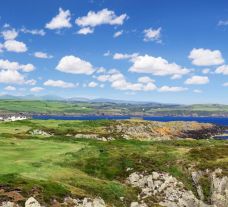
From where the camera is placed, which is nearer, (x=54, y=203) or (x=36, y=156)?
(x=54, y=203)

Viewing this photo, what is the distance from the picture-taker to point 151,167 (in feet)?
224

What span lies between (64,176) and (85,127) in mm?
85163

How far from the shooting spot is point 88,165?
67.9 metres

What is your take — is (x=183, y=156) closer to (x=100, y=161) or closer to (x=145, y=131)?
(x=100, y=161)

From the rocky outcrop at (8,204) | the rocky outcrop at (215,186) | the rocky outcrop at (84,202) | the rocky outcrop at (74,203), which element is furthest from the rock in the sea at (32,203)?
A: the rocky outcrop at (215,186)

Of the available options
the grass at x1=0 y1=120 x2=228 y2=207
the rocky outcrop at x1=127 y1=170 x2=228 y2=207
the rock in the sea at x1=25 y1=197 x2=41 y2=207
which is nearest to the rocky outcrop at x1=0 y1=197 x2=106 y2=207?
the rock in the sea at x1=25 y1=197 x2=41 y2=207

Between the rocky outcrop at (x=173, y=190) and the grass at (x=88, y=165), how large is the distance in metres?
1.28

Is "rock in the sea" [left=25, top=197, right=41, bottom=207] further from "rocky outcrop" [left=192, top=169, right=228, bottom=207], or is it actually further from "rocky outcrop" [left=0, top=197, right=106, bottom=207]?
"rocky outcrop" [left=192, top=169, right=228, bottom=207]

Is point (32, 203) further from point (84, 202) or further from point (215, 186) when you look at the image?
point (215, 186)

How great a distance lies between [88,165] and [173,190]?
14.1m

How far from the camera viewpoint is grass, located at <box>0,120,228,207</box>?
52.0m

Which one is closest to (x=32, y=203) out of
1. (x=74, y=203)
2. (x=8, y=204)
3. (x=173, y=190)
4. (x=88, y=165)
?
(x=8, y=204)

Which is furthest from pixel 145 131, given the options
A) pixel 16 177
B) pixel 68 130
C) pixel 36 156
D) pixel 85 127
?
pixel 16 177

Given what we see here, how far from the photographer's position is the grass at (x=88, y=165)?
52.0 m
